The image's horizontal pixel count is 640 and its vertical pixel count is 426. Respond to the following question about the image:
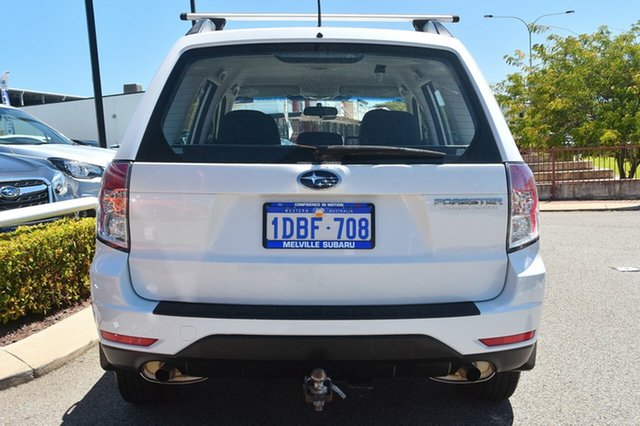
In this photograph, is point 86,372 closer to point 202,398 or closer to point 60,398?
point 60,398

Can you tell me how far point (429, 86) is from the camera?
3.11m

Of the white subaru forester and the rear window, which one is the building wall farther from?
the white subaru forester

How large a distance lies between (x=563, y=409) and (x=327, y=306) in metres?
1.59

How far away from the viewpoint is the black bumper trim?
2.24 m

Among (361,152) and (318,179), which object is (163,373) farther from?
(361,152)

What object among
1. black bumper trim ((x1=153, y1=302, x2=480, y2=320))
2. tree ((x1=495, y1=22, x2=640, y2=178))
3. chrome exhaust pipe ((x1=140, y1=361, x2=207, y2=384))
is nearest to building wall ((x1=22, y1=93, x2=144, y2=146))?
tree ((x1=495, y1=22, x2=640, y2=178))

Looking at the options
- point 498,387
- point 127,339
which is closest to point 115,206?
point 127,339

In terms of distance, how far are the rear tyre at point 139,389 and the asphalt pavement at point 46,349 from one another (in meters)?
0.93

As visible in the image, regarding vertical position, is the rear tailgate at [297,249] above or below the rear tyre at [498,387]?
above

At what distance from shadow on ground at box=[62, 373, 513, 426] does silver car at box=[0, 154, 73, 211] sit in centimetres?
→ 330

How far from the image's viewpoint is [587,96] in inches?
700

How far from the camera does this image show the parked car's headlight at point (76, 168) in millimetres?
6344

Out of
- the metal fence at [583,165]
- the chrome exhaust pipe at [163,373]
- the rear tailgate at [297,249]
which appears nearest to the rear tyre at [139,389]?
the chrome exhaust pipe at [163,373]

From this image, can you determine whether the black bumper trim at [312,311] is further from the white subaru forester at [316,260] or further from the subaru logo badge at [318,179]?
the subaru logo badge at [318,179]
